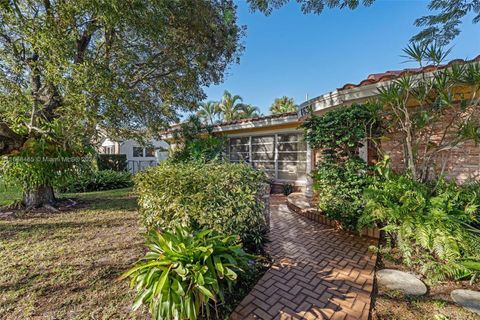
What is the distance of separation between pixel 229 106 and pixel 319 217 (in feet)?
69.3

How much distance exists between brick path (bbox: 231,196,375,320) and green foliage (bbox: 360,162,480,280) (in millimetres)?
746

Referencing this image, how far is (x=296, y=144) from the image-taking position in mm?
9555

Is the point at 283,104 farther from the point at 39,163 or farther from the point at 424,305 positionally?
the point at 424,305

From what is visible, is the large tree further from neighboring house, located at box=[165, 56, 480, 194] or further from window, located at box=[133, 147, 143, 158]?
window, located at box=[133, 147, 143, 158]

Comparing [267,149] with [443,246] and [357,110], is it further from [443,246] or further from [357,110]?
[443,246]

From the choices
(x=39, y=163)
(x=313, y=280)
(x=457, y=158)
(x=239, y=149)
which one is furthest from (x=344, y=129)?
(x=39, y=163)

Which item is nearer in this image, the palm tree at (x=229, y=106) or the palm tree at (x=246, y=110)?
the palm tree at (x=229, y=106)

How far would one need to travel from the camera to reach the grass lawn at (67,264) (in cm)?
275

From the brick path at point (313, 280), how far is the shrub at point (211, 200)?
2.38 feet

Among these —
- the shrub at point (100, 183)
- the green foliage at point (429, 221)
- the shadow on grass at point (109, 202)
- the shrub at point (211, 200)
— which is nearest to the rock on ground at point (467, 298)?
the green foliage at point (429, 221)

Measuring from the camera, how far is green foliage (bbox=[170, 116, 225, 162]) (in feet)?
34.1

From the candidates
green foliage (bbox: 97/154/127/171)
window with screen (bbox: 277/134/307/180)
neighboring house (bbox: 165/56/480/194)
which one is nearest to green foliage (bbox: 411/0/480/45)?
neighboring house (bbox: 165/56/480/194)

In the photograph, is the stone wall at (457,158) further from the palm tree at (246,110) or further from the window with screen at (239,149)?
the palm tree at (246,110)

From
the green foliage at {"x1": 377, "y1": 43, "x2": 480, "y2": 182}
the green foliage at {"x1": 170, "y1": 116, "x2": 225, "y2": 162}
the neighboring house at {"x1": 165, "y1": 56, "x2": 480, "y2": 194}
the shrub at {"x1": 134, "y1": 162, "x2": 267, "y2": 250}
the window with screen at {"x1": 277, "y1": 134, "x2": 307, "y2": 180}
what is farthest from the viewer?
the green foliage at {"x1": 170, "y1": 116, "x2": 225, "y2": 162}
